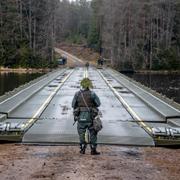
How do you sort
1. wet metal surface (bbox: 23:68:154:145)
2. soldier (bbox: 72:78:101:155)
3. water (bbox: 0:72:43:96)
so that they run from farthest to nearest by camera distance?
water (bbox: 0:72:43:96)
wet metal surface (bbox: 23:68:154:145)
soldier (bbox: 72:78:101:155)

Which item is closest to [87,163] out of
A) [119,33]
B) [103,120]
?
[103,120]

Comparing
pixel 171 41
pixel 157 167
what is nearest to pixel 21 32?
pixel 171 41

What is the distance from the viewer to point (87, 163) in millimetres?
12492

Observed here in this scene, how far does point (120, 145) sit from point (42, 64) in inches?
3176

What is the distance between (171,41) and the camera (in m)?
106

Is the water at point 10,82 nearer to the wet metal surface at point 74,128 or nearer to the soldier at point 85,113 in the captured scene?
the wet metal surface at point 74,128

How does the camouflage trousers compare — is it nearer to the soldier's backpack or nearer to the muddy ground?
the soldier's backpack

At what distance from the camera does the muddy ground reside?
1125 cm

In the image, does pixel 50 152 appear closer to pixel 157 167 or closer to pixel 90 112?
pixel 90 112

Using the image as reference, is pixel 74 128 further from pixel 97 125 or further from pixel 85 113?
pixel 97 125

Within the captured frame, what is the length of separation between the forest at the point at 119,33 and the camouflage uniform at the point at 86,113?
7906 cm

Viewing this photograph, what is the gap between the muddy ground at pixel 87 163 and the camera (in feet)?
36.9

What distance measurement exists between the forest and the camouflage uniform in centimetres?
7906

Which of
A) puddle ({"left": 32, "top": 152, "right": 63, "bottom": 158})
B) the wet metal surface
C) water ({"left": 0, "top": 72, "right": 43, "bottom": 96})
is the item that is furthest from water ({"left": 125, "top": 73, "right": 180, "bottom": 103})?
puddle ({"left": 32, "top": 152, "right": 63, "bottom": 158})
